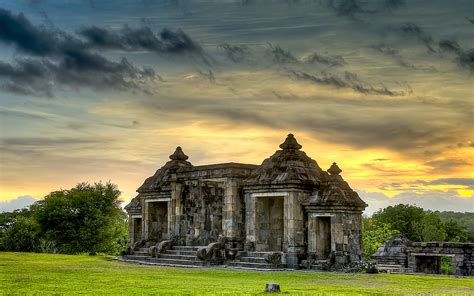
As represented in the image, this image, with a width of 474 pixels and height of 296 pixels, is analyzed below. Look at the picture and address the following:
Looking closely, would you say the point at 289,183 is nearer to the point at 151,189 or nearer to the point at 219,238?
the point at 219,238

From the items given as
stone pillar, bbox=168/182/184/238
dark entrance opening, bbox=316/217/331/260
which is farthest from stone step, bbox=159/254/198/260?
dark entrance opening, bbox=316/217/331/260

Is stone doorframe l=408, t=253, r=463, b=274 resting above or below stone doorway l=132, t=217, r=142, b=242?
below

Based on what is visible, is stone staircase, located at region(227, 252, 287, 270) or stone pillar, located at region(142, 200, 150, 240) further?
stone pillar, located at region(142, 200, 150, 240)

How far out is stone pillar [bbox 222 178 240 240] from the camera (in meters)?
33.9

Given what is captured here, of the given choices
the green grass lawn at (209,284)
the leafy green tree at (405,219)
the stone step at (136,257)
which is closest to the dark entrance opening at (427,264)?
the green grass lawn at (209,284)

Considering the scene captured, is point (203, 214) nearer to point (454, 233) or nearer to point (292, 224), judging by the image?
point (292, 224)

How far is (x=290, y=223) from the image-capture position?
104 ft

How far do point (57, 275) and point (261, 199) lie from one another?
483 inches

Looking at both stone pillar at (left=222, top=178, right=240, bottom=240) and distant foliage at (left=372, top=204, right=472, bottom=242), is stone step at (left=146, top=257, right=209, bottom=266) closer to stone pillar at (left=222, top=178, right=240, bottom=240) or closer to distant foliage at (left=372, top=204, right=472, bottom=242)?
stone pillar at (left=222, top=178, right=240, bottom=240)

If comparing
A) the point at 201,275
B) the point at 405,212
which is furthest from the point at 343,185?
the point at 405,212

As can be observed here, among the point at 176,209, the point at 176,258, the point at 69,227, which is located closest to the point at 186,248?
the point at 176,258

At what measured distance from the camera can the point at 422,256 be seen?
34969 mm

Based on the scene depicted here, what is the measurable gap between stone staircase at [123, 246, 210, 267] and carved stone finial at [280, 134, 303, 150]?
6.77m

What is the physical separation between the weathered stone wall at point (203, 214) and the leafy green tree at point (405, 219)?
172 ft
